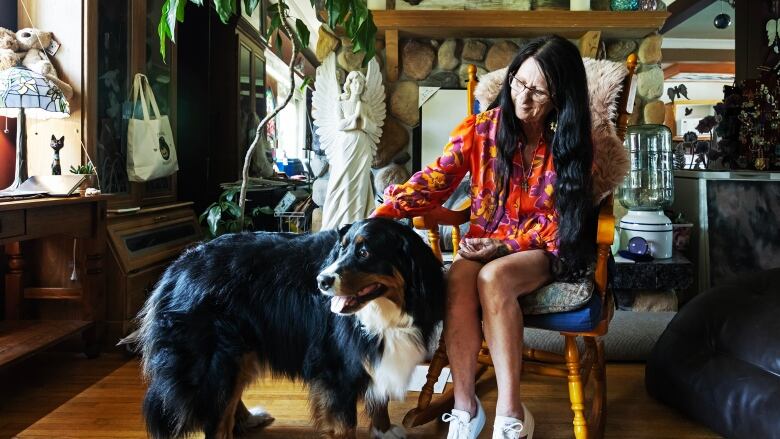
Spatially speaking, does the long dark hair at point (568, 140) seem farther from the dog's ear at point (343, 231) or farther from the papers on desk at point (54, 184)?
the papers on desk at point (54, 184)

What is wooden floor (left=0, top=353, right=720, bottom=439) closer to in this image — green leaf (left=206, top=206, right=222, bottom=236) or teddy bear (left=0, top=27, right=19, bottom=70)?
green leaf (left=206, top=206, right=222, bottom=236)

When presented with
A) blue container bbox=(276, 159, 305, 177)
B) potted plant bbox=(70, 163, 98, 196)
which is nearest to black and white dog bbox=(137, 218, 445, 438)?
potted plant bbox=(70, 163, 98, 196)

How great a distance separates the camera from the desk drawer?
1.89m

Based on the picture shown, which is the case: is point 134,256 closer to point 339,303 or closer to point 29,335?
point 29,335

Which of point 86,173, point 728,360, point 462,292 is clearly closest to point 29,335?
point 86,173

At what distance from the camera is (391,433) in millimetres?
1653

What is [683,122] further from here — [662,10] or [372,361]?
[372,361]

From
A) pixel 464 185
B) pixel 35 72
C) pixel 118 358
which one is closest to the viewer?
pixel 35 72

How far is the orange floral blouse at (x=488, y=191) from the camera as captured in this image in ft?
5.35

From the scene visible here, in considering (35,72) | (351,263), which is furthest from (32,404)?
(351,263)

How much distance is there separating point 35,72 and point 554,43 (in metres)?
1.92

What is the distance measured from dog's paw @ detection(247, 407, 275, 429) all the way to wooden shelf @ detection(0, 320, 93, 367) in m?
0.82

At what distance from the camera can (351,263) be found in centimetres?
129

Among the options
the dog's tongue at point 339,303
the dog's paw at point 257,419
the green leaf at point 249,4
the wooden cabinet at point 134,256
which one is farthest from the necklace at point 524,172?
the wooden cabinet at point 134,256
